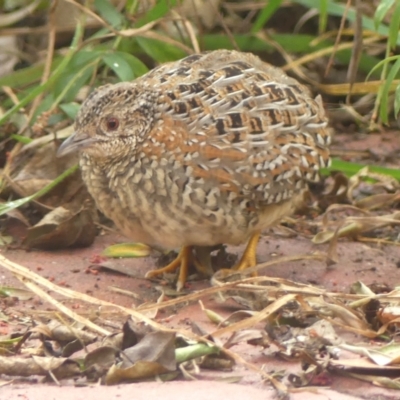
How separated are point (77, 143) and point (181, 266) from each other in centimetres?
68

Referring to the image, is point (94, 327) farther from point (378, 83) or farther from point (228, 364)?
point (378, 83)

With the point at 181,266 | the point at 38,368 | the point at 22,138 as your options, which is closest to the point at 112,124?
the point at 181,266

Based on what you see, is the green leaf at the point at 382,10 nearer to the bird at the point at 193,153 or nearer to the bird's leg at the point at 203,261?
the bird at the point at 193,153

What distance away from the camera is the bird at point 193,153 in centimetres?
374

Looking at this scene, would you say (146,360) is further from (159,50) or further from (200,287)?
(159,50)

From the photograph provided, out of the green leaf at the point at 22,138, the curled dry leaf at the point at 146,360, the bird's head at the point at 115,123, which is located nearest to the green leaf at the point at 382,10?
the bird's head at the point at 115,123

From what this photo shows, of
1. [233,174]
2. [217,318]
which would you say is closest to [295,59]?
[233,174]

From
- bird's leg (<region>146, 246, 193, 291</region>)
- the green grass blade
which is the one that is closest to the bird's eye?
bird's leg (<region>146, 246, 193, 291</region>)

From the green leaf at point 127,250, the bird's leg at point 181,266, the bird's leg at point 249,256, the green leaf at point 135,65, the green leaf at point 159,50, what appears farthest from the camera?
the green leaf at point 159,50

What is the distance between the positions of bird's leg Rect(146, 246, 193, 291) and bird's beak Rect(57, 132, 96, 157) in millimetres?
625

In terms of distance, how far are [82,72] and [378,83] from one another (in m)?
1.54

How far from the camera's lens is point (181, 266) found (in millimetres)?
4098

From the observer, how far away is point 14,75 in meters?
5.18

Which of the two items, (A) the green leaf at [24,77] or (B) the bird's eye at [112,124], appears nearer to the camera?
(B) the bird's eye at [112,124]
